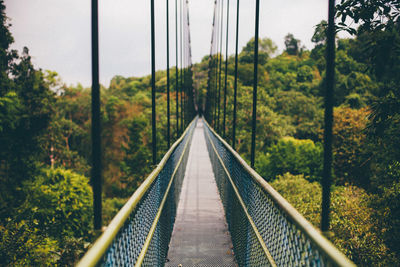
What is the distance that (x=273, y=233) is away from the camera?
1.95 m

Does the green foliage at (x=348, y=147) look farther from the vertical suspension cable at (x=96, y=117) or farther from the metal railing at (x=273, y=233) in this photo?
the vertical suspension cable at (x=96, y=117)

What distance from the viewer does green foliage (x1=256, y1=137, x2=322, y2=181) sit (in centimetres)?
2466

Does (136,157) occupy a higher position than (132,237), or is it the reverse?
(132,237)

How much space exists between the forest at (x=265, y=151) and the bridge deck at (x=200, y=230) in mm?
1004

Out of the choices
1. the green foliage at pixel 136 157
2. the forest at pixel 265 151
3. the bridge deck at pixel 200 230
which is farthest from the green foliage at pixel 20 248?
the green foliage at pixel 136 157

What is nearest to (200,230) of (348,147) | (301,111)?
(348,147)

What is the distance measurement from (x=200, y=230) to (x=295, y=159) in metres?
21.7

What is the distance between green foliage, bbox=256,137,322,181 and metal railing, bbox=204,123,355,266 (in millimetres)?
22348

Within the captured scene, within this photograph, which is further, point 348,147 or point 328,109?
point 348,147

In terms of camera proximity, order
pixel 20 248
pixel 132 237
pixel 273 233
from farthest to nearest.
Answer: pixel 20 248
pixel 273 233
pixel 132 237

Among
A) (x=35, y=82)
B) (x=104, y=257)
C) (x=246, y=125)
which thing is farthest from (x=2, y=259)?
(x=246, y=125)

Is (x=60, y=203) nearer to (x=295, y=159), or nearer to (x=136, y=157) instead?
(x=295, y=159)

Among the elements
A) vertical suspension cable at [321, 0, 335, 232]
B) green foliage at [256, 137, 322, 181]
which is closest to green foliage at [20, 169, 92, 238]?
green foliage at [256, 137, 322, 181]

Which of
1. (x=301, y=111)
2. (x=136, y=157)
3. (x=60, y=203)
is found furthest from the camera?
(x=136, y=157)
